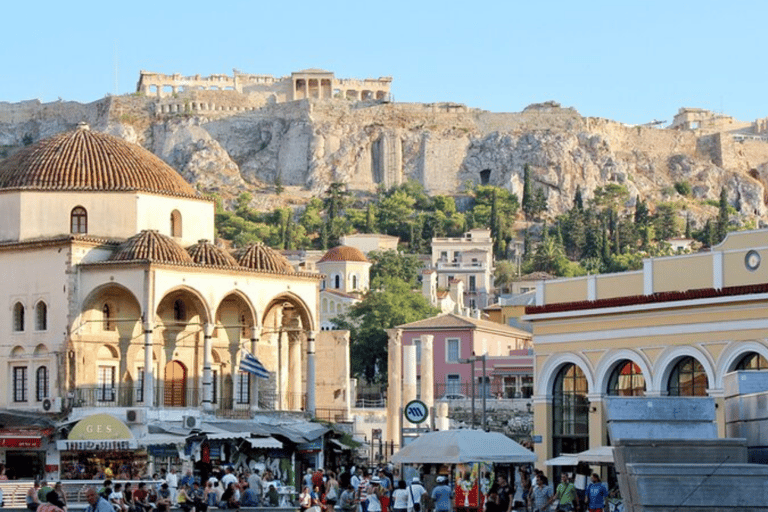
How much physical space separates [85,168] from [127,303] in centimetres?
486

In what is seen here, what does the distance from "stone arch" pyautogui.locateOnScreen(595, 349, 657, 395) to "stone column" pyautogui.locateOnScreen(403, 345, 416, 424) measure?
78.6 ft

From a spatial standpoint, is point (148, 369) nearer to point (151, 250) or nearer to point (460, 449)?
point (151, 250)

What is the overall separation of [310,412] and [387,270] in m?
83.5

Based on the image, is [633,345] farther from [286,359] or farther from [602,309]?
[286,359]

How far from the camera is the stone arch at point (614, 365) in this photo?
1647 inches

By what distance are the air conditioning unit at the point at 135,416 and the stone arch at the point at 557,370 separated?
14.7m

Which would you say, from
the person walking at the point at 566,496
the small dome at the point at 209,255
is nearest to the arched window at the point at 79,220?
the small dome at the point at 209,255

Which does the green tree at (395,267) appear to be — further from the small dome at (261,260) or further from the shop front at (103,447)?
the shop front at (103,447)

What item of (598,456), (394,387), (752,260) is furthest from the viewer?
(394,387)

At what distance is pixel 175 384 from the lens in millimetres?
59875

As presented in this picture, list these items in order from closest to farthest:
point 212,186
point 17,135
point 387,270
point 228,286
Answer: point 228,286 → point 387,270 → point 212,186 → point 17,135

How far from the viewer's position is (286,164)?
17438 centimetres

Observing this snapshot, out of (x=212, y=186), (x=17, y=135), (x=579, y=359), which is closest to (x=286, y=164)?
(x=212, y=186)

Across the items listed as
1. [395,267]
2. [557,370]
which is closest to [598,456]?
[557,370]
